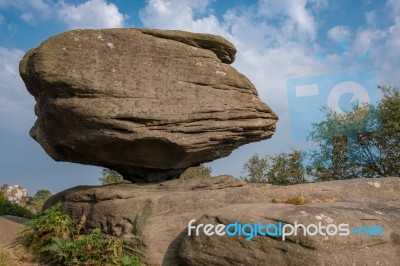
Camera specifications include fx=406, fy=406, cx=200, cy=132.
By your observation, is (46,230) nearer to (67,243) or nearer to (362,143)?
(67,243)

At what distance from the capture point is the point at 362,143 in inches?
1387

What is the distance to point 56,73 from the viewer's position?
14.2 metres

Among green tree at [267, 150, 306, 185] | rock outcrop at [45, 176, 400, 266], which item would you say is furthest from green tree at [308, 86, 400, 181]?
rock outcrop at [45, 176, 400, 266]

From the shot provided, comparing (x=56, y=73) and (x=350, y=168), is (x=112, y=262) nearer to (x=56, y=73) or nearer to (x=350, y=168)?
(x=56, y=73)

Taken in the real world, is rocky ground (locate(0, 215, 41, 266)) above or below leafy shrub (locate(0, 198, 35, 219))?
below

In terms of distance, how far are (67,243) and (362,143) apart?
94.2 ft

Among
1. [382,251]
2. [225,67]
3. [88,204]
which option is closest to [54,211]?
[88,204]

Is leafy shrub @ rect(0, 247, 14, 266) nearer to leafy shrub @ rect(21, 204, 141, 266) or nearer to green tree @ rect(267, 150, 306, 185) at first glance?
leafy shrub @ rect(21, 204, 141, 266)

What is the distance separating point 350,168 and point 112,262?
27189 mm

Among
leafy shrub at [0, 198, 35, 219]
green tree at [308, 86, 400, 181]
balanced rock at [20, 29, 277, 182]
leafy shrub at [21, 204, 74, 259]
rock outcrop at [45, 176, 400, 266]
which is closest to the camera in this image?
rock outcrop at [45, 176, 400, 266]

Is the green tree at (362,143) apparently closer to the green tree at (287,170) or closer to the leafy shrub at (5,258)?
the green tree at (287,170)

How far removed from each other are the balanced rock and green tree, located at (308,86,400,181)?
20.7 m

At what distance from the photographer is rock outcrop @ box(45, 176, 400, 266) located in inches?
403

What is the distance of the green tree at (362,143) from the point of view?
33.4 metres
